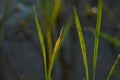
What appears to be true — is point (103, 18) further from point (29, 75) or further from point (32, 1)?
point (29, 75)

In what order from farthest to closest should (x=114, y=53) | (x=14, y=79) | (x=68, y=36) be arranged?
(x=68, y=36) < (x=114, y=53) < (x=14, y=79)

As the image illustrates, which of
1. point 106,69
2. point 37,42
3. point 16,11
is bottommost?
point 106,69

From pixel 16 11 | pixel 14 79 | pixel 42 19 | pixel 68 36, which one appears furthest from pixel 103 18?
pixel 14 79

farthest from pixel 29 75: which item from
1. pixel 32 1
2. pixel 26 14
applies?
pixel 32 1

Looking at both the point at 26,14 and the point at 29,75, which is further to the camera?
the point at 26,14

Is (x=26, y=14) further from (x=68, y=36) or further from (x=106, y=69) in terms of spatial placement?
(x=106, y=69)

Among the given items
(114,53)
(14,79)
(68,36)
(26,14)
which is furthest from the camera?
(26,14)

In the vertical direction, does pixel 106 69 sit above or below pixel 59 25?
below
